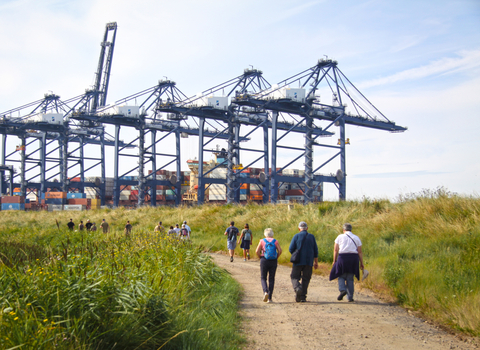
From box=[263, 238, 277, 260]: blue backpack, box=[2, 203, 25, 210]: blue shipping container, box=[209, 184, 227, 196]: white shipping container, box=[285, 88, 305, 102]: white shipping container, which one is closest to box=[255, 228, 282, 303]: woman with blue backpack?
box=[263, 238, 277, 260]: blue backpack

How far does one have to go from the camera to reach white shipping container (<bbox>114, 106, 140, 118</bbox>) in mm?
58466

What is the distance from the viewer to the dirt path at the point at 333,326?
5.51 meters

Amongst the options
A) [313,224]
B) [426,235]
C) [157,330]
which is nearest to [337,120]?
[313,224]

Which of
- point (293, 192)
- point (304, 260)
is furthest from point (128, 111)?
point (304, 260)

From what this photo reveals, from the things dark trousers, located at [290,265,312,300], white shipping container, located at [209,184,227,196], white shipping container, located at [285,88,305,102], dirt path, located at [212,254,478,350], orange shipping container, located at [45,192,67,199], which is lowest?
dirt path, located at [212,254,478,350]

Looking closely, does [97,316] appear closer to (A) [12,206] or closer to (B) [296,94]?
(B) [296,94]

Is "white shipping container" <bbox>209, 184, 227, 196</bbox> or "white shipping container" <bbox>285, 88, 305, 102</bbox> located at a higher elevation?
"white shipping container" <bbox>285, 88, 305, 102</bbox>

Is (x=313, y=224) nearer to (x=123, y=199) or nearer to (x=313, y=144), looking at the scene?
(x=313, y=144)

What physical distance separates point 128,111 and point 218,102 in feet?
47.2

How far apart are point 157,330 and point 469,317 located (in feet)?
15.0

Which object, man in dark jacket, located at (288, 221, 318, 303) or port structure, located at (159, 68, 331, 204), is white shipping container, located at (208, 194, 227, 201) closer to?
port structure, located at (159, 68, 331, 204)

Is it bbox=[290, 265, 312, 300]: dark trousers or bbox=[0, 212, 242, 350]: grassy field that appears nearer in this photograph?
bbox=[0, 212, 242, 350]: grassy field

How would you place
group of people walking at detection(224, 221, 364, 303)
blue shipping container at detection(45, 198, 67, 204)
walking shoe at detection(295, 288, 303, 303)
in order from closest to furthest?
1. walking shoe at detection(295, 288, 303, 303)
2. group of people walking at detection(224, 221, 364, 303)
3. blue shipping container at detection(45, 198, 67, 204)

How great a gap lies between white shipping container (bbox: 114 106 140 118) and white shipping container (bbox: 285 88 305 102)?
22984mm
